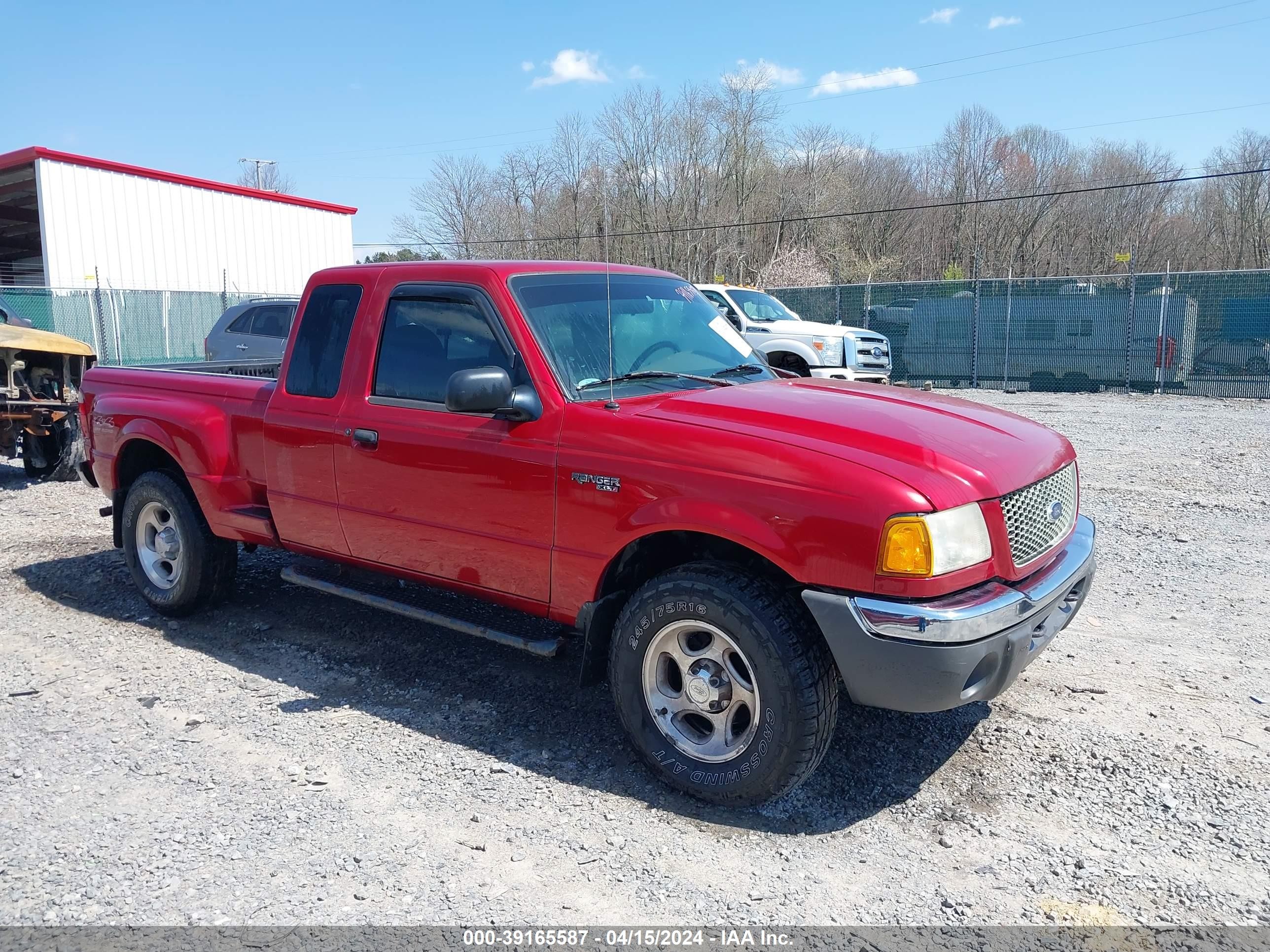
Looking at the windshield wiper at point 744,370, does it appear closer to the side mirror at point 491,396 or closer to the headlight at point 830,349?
the side mirror at point 491,396

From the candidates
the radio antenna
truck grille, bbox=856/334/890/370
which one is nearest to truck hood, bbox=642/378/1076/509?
the radio antenna

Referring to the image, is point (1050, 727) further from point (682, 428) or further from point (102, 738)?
point (102, 738)

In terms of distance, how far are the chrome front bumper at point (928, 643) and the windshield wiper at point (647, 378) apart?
4.45ft

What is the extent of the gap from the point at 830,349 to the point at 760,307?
64.6 inches

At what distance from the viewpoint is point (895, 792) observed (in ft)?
12.1

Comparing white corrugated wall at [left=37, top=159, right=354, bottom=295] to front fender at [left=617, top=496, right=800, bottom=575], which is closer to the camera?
front fender at [left=617, top=496, right=800, bottom=575]

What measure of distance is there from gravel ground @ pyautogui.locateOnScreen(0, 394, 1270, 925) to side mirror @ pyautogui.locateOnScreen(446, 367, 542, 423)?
4.70 feet

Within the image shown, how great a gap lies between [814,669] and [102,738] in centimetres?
312

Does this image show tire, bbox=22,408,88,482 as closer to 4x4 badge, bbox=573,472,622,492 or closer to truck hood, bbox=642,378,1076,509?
4x4 badge, bbox=573,472,622,492

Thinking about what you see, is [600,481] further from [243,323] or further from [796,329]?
[796,329]

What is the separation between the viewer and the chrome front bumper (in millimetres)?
3094

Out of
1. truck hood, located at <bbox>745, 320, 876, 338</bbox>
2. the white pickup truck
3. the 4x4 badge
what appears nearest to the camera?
Answer: the 4x4 badge

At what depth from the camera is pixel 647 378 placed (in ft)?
13.9

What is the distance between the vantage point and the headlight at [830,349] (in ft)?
50.2
